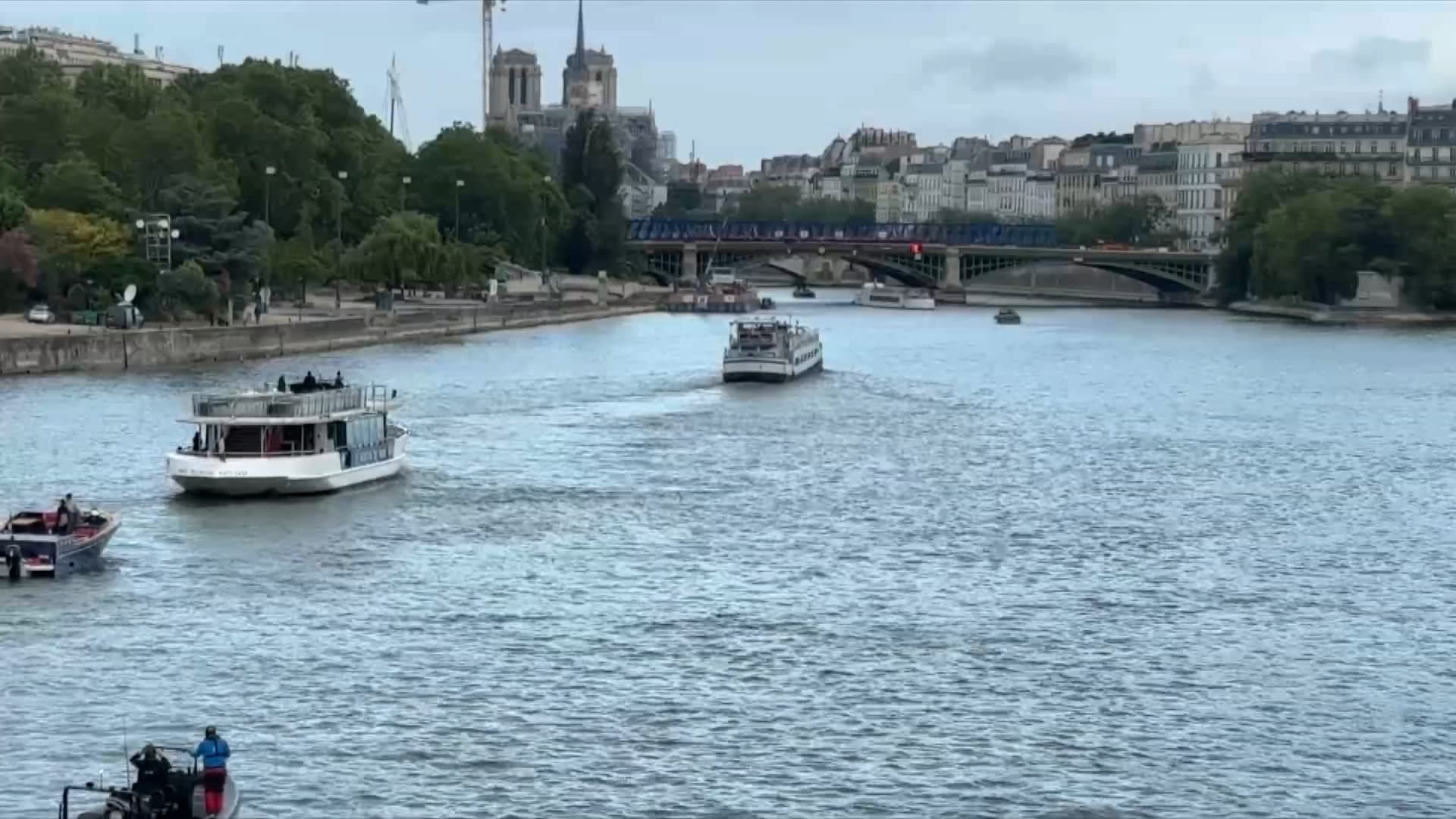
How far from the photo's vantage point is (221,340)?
6781 cm

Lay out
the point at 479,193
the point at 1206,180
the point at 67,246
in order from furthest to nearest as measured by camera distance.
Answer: the point at 1206,180
the point at 479,193
the point at 67,246

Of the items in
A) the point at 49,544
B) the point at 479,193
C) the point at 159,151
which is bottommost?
the point at 49,544

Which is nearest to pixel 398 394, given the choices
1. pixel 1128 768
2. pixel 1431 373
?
pixel 1431 373

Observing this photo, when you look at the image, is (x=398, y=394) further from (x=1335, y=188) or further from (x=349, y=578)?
(x=1335, y=188)

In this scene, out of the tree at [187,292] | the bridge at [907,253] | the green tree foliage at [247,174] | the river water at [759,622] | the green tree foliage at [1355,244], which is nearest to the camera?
the river water at [759,622]

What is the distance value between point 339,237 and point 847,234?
163 feet

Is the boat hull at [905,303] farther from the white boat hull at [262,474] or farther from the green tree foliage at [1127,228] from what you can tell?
the white boat hull at [262,474]

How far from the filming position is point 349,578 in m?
33.8

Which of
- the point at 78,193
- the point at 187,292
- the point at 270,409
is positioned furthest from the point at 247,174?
the point at 270,409

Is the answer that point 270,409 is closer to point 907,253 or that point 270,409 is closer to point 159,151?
point 159,151

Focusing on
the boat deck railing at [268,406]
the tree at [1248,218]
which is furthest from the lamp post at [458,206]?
the boat deck railing at [268,406]

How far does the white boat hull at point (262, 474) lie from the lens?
40.6 m

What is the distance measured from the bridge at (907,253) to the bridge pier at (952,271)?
→ 0.12ft

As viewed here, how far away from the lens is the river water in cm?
2436
